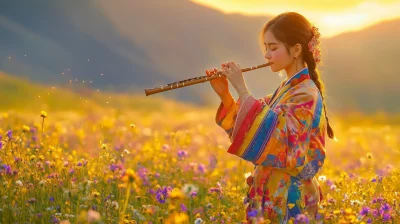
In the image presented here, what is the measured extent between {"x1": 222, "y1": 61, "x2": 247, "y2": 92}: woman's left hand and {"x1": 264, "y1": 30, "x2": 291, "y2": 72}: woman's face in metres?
0.33

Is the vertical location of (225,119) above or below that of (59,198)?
above

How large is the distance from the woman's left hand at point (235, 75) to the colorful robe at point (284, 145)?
12 cm

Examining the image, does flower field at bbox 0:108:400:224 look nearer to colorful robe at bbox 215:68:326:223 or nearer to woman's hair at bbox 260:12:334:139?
colorful robe at bbox 215:68:326:223

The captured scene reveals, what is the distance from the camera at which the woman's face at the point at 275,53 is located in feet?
13.4

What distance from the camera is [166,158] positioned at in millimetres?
6262

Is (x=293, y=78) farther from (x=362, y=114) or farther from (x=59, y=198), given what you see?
(x=362, y=114)

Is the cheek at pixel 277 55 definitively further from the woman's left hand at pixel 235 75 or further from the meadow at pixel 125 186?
the meadow at pixel 125 186

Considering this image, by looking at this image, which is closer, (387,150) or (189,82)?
(189,82)

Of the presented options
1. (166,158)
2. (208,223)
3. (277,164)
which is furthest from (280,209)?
(166,158)

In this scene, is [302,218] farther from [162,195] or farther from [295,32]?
[295,32]

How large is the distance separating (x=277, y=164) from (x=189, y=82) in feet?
3.04

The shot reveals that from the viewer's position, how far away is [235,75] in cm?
383

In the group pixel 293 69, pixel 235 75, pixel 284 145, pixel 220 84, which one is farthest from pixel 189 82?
pixel 284 145

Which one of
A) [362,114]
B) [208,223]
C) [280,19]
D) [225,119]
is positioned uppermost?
[362,114]
